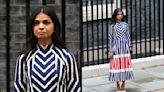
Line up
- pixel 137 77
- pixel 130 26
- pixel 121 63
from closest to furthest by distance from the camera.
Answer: pixel 121 63
pixel 137 77
pixel 130 26

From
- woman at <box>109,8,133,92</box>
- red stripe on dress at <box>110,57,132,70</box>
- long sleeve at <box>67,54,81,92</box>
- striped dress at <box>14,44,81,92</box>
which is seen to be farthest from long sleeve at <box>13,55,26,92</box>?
red stripe on dress at <box>110,57,132,70</box>

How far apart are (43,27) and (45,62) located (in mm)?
239

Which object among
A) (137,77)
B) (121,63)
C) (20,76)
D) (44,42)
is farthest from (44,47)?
(137,77)

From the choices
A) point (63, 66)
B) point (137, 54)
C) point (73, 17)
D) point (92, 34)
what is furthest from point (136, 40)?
point (63, 66)

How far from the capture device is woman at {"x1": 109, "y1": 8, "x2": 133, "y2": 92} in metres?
9.25

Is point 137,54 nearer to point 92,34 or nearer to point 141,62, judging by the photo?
point 141,62

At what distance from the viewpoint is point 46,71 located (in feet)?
11.2

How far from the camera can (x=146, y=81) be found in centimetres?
1052

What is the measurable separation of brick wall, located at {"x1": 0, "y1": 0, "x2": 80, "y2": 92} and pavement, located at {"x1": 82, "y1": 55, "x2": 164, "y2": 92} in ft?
17.4

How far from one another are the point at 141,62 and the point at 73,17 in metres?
7.38

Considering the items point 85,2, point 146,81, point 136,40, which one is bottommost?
point 146,81

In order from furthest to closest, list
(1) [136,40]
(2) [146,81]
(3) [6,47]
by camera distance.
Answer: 1. (1) [136,40]
2. (2) [146,81]
3. (3) [6,47]

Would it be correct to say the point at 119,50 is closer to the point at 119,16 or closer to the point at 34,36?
the point at 119,16

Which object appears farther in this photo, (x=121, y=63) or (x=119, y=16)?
(x=121, y=63)
